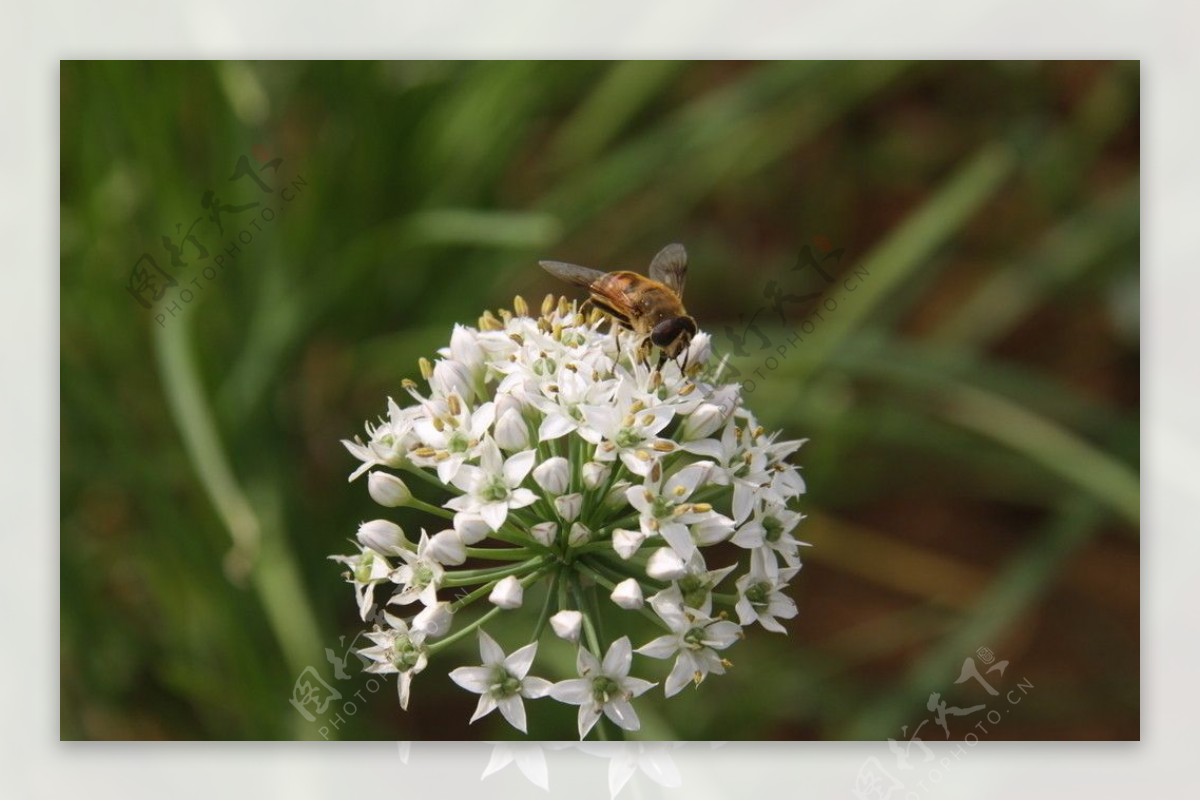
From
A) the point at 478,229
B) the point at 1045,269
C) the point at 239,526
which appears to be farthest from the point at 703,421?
the point at 1045,269

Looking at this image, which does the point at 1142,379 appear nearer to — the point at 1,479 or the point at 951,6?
the point at 951,6

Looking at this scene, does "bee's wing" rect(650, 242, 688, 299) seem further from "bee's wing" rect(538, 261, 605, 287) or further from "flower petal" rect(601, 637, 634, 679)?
"flower petal" rect(601, 637, 634, 679)

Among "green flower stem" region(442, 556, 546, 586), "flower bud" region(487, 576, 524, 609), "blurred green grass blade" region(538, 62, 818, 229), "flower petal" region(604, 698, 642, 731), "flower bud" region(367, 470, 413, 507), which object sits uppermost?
"blurred green grass blade" region(538, 62, 818, 229)

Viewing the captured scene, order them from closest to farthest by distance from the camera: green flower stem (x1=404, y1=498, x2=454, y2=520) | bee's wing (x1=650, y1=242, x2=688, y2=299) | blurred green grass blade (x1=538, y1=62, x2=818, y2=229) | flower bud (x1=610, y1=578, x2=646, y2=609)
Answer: flower bud (x1=610, y1=578, x2=646, y2=609), green flower stem (x1=404, y1=498, x2=454, y2=520), bee's wing (x1=650, y1=242, x2=688, y2=299), blurred green grass blade (x1=538, y1=62, x2=818, y2=229)

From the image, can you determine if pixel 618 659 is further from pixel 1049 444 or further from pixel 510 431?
pixel 1049 444

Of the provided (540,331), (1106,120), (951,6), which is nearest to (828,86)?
(1106,120)

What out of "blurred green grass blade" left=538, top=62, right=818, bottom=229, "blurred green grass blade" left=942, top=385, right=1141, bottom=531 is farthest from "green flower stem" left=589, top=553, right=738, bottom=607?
"blurred green grass blade" left=538, top=62, right=818, bottom=229

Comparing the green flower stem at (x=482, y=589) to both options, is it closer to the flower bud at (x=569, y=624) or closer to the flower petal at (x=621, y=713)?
the flower bud at (x=569, y=624)
